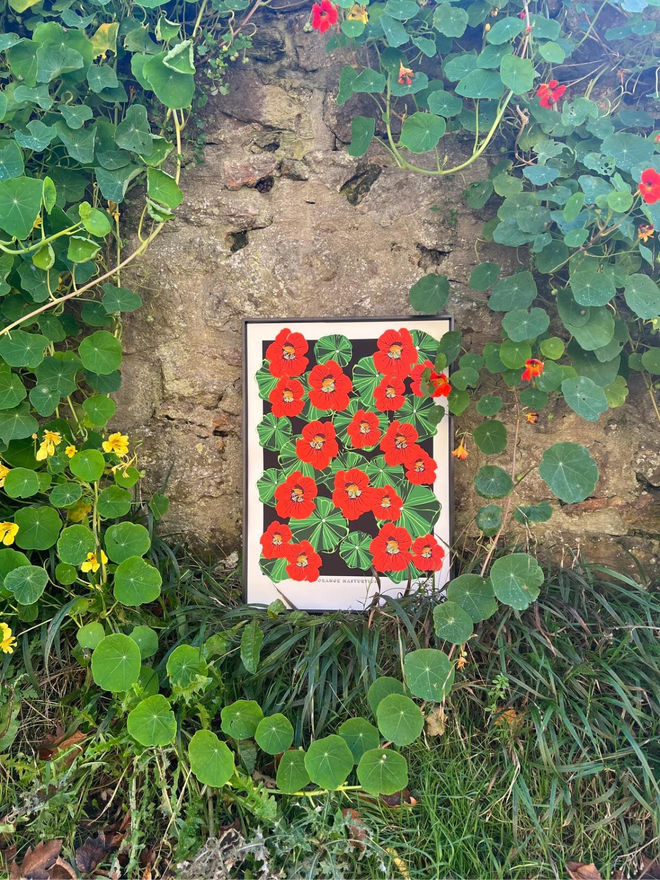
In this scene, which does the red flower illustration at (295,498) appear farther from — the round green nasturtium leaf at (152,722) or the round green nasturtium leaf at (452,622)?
the round green nasturtium leaf at (152,722)

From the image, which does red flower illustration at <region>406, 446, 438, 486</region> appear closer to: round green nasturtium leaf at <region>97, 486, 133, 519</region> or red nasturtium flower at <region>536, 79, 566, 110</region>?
round green nasturtium leaf at <region>97, 486, 133, 519</region>

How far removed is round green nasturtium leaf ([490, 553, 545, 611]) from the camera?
1.36 meters

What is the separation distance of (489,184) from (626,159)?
352mm

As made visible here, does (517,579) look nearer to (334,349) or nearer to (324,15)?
(334,349)

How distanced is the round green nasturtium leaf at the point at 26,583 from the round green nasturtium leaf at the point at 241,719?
593mm

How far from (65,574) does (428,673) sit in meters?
1.00

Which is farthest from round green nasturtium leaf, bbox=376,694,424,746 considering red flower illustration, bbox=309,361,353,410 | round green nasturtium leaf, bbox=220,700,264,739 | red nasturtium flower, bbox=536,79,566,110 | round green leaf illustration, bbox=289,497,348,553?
red nasturtium flower, bbox=536,79,566,110

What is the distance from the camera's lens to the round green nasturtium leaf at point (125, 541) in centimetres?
155

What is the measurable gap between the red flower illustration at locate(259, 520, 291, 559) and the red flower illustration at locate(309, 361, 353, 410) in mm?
408

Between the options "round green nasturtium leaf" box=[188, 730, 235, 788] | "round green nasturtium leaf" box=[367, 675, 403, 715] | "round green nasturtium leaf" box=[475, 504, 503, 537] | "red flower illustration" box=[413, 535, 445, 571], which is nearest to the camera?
"round green nasturtium leaf" box=[188, 730, 235, 788]

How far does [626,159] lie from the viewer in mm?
1466

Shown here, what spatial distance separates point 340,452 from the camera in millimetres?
1766

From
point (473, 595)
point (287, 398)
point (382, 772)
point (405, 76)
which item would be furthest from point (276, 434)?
point (405, 76)

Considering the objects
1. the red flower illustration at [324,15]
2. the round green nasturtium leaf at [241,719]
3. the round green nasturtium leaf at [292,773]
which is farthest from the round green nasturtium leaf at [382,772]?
the red flower illustration at [324,15]
